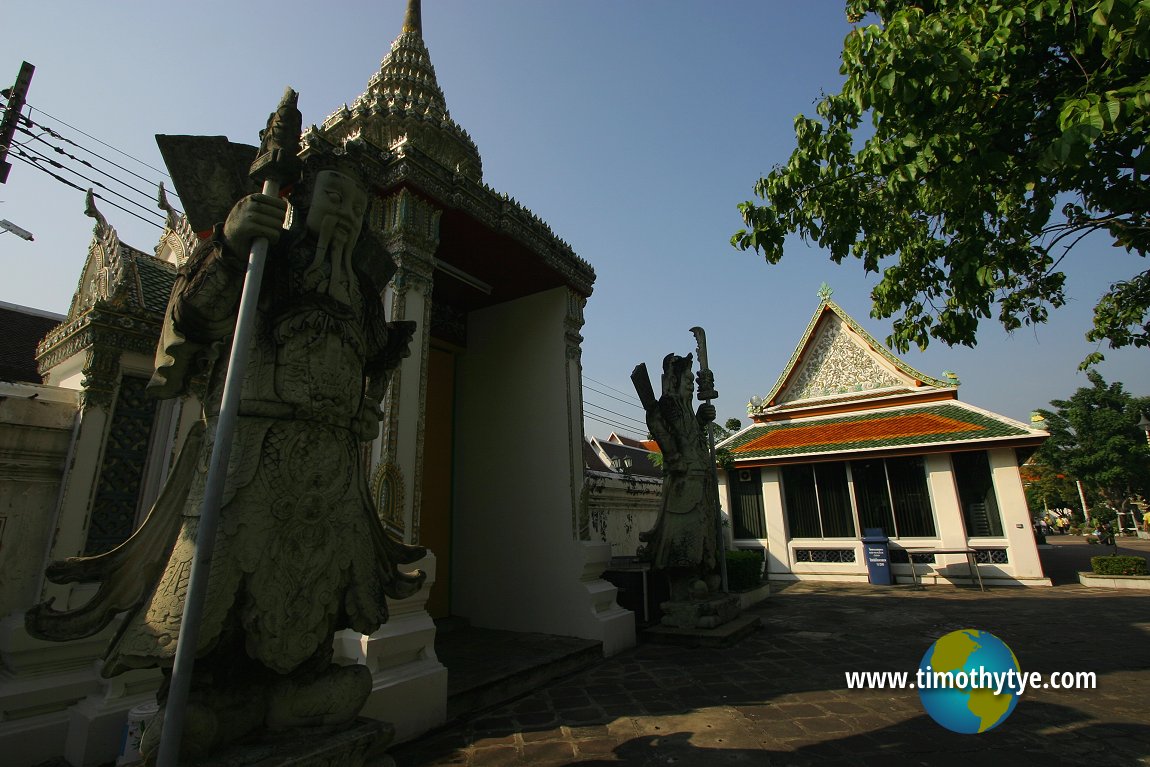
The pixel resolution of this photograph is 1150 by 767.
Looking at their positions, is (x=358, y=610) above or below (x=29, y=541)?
below

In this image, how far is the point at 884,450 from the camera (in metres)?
12.8

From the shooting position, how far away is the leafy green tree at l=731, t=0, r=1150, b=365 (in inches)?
145

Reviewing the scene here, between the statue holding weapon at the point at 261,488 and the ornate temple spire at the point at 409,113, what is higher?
the ornate temple spire at the point at 409,113

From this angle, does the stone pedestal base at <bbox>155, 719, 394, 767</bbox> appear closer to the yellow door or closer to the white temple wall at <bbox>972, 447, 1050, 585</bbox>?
the yellow door

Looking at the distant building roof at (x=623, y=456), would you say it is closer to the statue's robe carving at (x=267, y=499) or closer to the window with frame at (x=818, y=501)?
the window with frame at (x=818, y=501)

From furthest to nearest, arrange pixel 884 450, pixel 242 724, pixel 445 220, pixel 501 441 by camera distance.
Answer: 1. pixel 884 450
2. pixel 501 441
3. pixel 445 220
4. pixel 242 724

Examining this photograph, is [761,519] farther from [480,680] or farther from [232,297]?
[232,297]

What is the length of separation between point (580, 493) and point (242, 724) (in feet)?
14.9

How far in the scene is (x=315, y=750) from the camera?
2.06 meters

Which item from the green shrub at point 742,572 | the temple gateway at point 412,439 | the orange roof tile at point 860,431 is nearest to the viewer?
the temple gateway at point 412,439

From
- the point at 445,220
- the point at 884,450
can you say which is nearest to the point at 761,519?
the point at 884,450

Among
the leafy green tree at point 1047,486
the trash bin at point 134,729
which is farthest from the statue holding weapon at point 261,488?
the leafy green tree at point 1047,486

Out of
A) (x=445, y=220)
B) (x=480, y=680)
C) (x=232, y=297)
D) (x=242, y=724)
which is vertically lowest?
(x=480, y=680)
